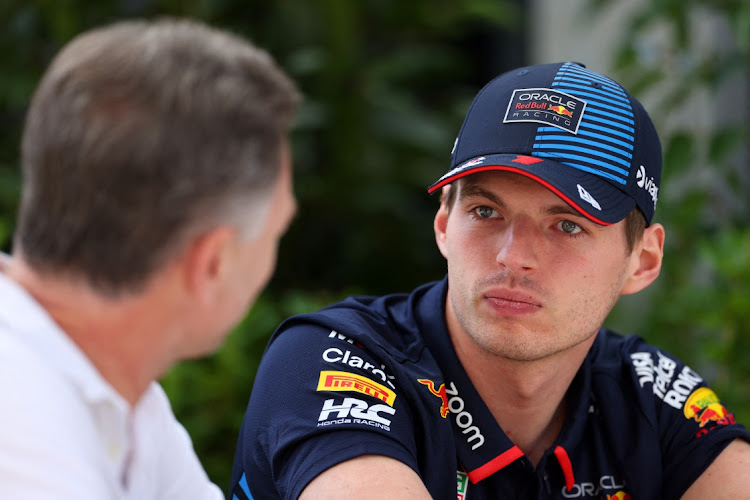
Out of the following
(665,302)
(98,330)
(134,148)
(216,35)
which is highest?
(216,35)

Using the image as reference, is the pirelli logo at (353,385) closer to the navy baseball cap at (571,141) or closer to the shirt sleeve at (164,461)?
the shirt sleeve at (164,461)

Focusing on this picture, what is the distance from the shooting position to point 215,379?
3336 mm

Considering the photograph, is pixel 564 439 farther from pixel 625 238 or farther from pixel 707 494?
pixel 625 238

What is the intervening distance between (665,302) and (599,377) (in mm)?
1932

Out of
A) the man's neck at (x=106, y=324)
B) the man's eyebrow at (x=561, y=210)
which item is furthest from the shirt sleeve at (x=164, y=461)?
the man's eyebrow at (x=561, y=210)

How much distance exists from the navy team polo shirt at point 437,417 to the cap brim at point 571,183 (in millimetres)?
378

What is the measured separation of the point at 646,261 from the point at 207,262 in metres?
1.30

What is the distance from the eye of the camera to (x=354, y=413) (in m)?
1.70

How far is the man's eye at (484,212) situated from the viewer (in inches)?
77.9

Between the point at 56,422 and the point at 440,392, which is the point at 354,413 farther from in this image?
the point at 56,422

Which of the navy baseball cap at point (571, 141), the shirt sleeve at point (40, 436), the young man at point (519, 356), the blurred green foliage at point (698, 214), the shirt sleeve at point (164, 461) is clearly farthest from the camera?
the blurred green foliage at point (698, 214)

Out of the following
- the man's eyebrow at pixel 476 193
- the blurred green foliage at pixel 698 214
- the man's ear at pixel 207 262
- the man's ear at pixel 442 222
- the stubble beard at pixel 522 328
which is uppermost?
the man's ear at pixel 207 262

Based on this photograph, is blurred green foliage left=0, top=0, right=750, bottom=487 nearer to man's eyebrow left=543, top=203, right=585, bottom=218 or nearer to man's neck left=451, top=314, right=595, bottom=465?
man's neck left=451, top=314, right=595, bottom=465

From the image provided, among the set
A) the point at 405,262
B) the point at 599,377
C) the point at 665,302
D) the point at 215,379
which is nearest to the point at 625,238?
the point at 599,377
